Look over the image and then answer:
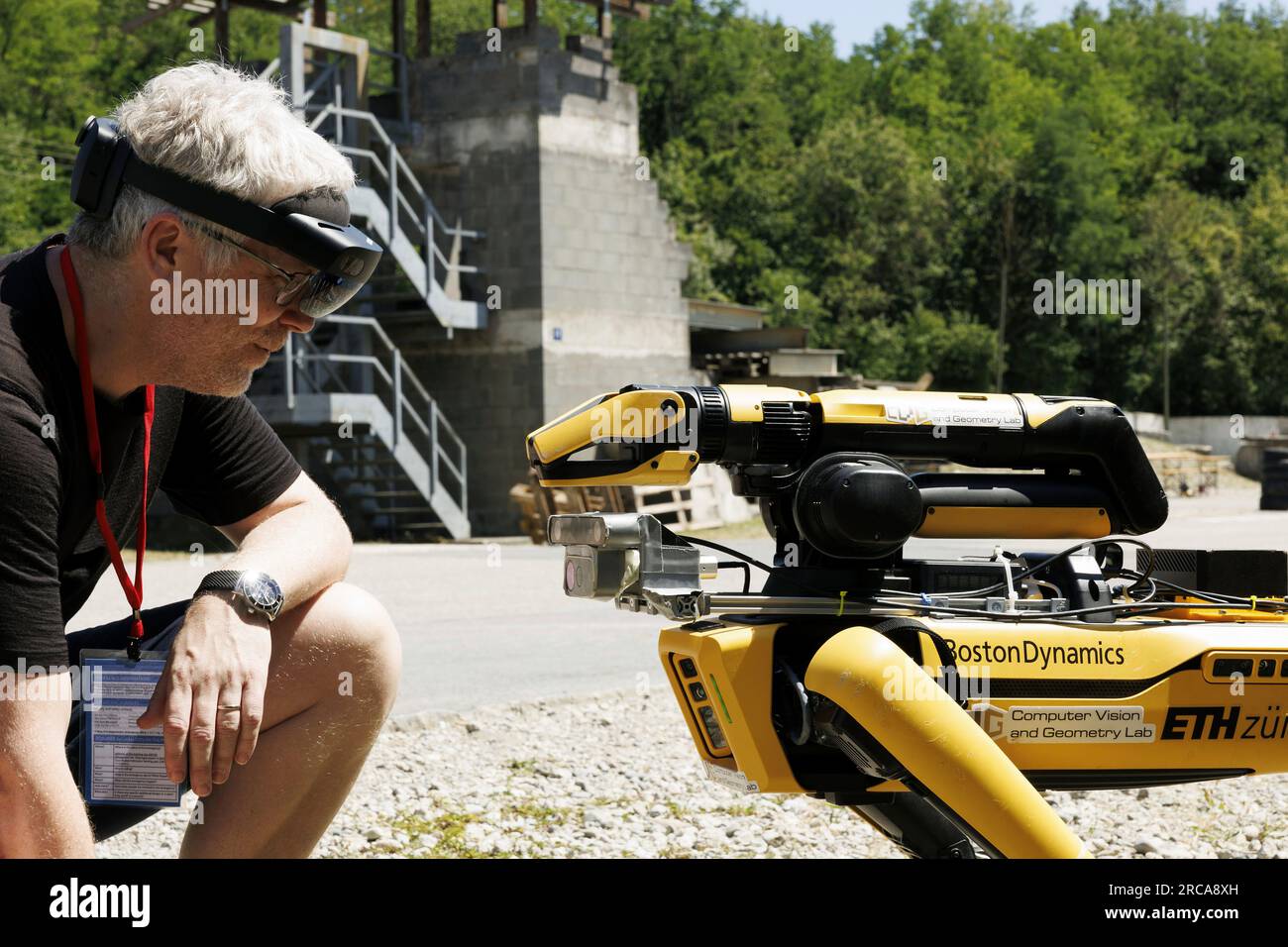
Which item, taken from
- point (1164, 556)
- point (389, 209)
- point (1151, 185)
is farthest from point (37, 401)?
point (1151, 185)

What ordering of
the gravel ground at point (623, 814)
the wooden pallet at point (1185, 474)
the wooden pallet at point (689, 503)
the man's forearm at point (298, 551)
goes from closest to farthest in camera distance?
the man's forearm at point (298, 551) < the gravel ground at point (623, 814) < the wooden pallet at point (689, 503) < the wooden pallet at point (1185, 474)

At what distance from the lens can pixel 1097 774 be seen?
3.12 metres

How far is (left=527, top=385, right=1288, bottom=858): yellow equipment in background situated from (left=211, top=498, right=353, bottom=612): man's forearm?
1.63ft

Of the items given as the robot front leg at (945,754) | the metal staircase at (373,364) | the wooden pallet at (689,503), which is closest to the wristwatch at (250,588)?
the robot front leg at (945,754)

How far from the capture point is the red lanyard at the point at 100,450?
2152 mm

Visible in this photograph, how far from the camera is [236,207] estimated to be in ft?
6.94

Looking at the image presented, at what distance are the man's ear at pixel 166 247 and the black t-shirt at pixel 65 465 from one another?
120mm

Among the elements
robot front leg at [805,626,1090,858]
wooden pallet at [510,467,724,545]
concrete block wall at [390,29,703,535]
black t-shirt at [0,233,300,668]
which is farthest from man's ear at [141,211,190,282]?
concrete block wall at [390,29,703,535]

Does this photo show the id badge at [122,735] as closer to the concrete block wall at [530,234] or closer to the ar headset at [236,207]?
the ar headset at [236,207]

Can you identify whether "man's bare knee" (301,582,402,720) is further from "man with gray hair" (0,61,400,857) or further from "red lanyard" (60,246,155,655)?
"red lanyard" (60,246,155,655)

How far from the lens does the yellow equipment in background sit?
280 centimetres

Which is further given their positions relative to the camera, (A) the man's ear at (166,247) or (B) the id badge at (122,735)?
(B) the id badge at (122,735)

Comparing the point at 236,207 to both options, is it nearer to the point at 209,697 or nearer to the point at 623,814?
the point at 209,697

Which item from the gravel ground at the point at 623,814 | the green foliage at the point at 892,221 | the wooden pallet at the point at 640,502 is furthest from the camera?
the green foliage at the point at 892,221
